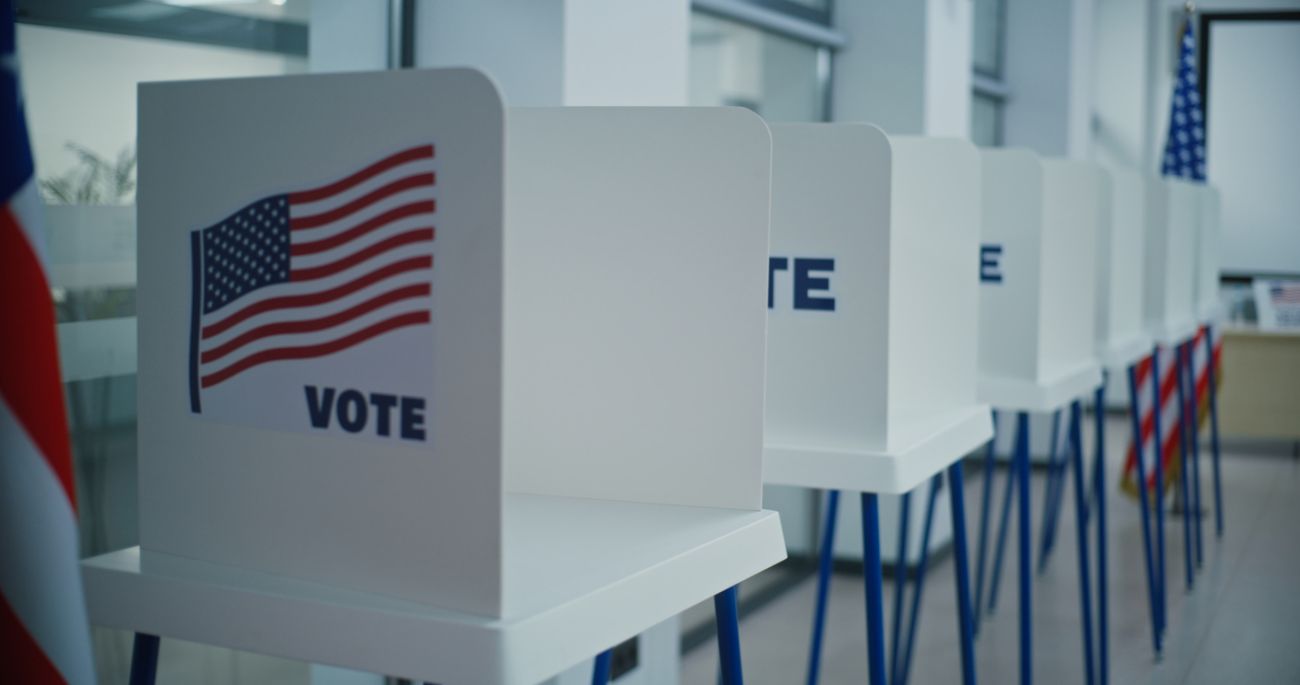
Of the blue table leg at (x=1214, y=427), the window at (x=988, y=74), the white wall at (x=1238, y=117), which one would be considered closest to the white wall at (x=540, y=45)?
the blue table leg at (x=1214, y=427)

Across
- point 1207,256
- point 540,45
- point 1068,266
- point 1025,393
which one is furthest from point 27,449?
point 1207,256

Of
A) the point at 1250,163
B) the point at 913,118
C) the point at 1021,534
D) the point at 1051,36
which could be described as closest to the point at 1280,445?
the point at 1250,163

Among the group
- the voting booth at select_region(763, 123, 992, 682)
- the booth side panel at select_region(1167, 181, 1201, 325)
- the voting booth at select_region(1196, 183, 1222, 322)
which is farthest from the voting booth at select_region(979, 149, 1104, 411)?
the voting booth at select_region(1196, 183, 1222, 322)

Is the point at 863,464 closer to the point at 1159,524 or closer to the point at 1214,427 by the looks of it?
the point at 1159,524

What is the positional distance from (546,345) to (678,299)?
5.1 inches

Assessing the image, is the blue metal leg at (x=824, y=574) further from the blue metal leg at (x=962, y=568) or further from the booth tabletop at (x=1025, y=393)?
the blue metal leg at (x=962, y=568)

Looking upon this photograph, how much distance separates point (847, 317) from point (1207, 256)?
10.2 feet

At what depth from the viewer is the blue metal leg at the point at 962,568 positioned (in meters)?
1.63

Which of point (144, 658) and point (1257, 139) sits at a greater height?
point (1257, 139)

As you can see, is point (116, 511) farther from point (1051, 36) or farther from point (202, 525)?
point (1051, 36)

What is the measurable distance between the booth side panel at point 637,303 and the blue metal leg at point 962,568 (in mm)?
587

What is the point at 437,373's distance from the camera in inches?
31.5

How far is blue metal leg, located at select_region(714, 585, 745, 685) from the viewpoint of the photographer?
1.06 metres

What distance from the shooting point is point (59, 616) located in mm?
946
